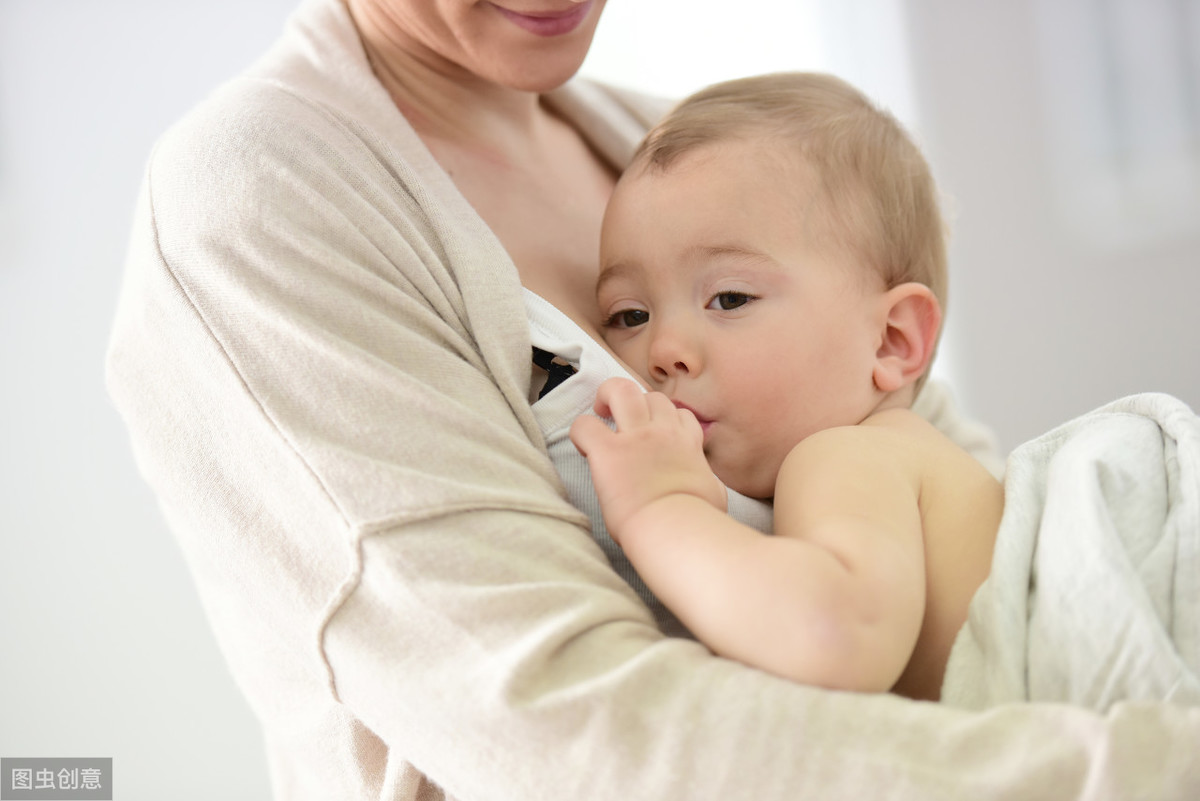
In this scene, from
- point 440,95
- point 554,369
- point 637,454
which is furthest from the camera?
point 440,95

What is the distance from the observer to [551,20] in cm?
108

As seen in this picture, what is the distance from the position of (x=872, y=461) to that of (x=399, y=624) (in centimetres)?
42

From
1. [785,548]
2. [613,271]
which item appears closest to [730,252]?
[613,271]

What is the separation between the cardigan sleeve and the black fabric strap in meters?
0.08

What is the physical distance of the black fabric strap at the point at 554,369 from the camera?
0.94m

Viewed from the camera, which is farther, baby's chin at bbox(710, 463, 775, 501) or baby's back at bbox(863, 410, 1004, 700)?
baby's chin at bbox(710, 463, 775, 501)

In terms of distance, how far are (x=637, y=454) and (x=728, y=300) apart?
0.27m

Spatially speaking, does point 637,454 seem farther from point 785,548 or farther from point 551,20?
point 551,20

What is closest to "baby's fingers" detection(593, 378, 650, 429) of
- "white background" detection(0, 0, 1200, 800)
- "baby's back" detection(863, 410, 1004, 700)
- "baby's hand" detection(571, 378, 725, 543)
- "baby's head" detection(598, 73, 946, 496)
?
"baby's hand" detection(571, 378, 725, 543)

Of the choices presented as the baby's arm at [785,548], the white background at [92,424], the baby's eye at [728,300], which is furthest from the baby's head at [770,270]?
the white background at [92,424]

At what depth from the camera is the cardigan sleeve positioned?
647 millimetres

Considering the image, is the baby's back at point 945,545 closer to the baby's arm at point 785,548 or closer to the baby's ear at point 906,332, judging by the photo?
the baby's arm at point 785,548

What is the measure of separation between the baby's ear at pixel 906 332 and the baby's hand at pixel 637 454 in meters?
0.29

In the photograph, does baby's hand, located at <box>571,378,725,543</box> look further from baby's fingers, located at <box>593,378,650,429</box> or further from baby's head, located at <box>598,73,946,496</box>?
baby's head, located at <box>598,73,946,496</box>
